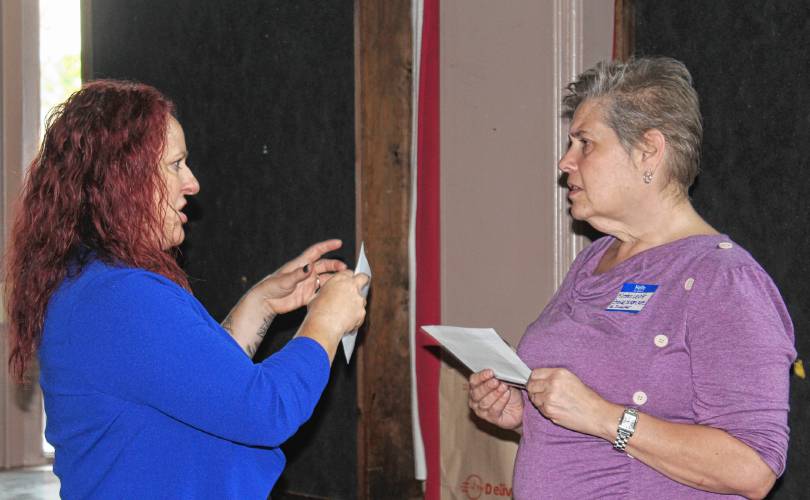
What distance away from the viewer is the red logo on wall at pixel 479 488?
279 centimetres

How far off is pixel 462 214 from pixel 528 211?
0.28 m

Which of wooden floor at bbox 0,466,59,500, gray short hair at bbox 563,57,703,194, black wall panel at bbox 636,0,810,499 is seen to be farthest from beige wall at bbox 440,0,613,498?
wooden floor at bbox 0,466,59,500

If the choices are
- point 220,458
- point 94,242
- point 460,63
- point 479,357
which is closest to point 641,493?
point 479,357

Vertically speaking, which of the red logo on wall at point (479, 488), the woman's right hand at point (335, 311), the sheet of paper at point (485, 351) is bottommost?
the red logo on wall at point (479, 488)

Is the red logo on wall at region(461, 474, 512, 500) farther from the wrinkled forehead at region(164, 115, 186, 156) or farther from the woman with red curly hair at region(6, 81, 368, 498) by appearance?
the wrinkled forehead at region(164, 115, 186, 156)

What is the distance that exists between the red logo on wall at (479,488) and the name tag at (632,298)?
3.66 ft

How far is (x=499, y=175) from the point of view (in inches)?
113

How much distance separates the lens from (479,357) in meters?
1.92

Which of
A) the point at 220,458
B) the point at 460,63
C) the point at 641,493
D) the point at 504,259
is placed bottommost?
the point at 641,493

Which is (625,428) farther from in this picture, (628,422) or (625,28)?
(625,28)

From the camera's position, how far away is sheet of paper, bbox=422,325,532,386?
1817 mm

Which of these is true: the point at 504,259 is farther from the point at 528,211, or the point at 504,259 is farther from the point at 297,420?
the point at 297,420

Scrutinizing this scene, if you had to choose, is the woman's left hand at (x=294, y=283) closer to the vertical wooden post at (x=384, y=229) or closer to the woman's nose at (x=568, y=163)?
the woman's nose at (x=568, y=163)

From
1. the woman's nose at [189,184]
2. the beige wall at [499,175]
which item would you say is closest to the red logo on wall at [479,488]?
the beige wall at [499,175]
